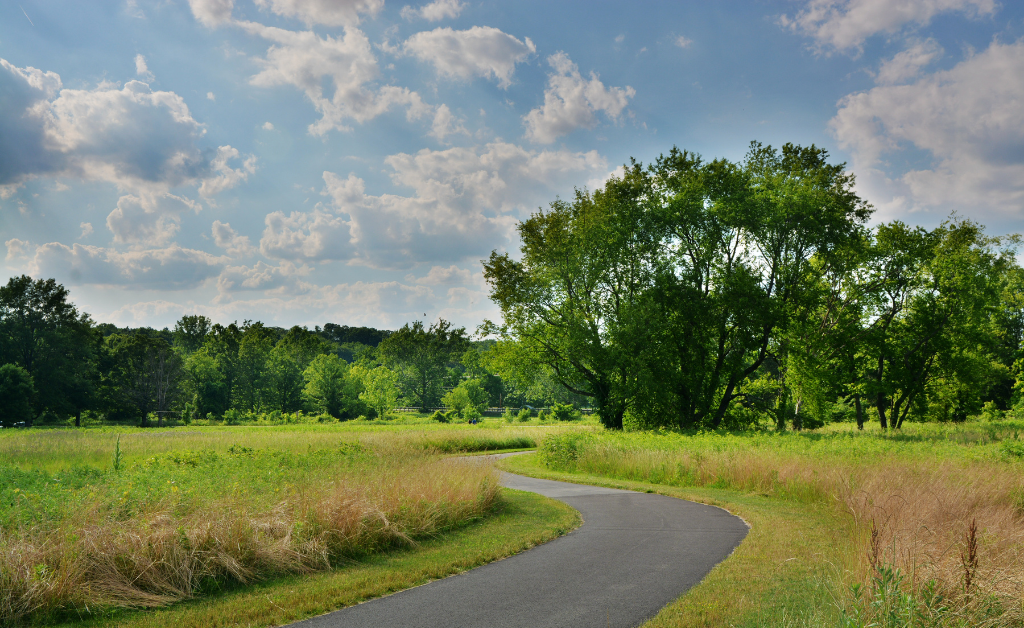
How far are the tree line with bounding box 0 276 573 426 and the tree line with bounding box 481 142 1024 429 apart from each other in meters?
20.4

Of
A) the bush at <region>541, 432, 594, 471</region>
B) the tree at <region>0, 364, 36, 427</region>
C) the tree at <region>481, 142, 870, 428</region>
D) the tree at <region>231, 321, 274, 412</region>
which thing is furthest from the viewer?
the tree at <region>231, 321, 274, 412</region>

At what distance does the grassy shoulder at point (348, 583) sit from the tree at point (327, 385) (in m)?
75.3

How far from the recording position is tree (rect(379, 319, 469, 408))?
10906cm

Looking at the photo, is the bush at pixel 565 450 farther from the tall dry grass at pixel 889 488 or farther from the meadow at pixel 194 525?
the meadow at pixel 194 525

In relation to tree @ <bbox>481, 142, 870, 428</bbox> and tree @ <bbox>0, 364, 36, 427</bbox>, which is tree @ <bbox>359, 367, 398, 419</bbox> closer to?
tree @ <bbox>0, 364, 36, 427</bbox>

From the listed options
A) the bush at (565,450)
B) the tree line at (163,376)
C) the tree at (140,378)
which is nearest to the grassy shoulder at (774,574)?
the bush at (565,450)

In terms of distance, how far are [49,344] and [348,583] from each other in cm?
8172

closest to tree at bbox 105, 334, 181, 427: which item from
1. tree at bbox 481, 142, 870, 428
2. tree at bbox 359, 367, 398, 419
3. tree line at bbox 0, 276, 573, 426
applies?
tree line at bbox 0, 276, 573, 426

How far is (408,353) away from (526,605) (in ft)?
359

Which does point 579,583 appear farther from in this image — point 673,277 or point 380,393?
point 380,393

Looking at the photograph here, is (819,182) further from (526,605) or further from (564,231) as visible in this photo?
(526,605)

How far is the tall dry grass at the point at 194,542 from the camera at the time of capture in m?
6.76

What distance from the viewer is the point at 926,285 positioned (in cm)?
3994

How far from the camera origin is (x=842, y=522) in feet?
39.5
